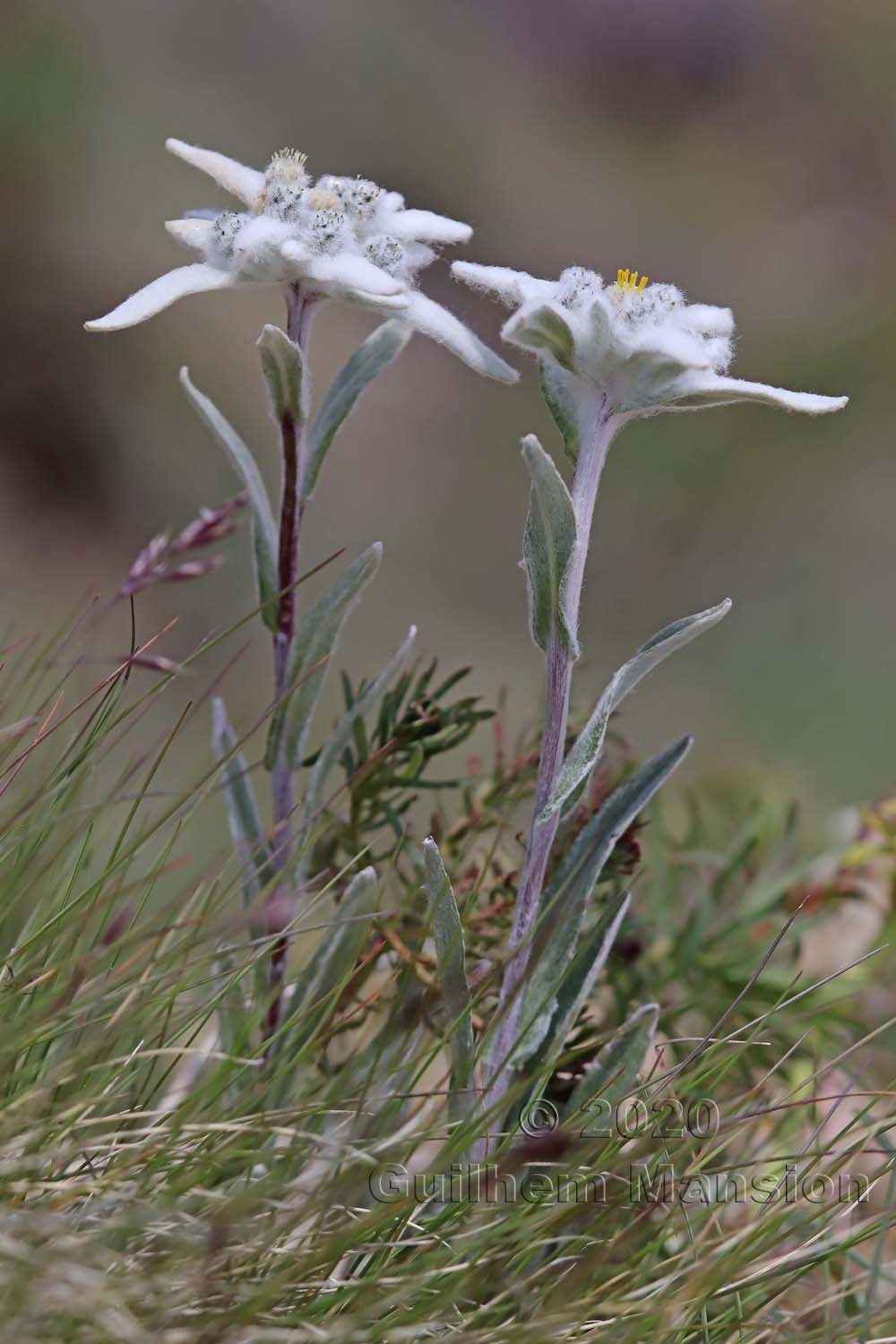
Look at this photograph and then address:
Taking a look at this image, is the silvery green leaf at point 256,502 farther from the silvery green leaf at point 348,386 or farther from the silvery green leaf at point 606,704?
the silvery green leaf at point 606,704

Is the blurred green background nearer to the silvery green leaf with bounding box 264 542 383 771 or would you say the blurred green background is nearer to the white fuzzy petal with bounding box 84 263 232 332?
the silvery green leaf with bounding box 264 542 383 771

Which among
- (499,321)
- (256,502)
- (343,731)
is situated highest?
(499,321)

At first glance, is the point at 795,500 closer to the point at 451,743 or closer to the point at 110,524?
the point at 110,524

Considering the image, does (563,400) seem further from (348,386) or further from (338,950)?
(338,950)

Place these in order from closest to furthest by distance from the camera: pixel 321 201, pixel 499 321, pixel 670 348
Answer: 1. pixel 670 348
2. pixel 321 201
3. pixel 499 321

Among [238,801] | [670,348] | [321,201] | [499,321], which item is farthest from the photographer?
[499,321]

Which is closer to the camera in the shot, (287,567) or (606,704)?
(606,704)

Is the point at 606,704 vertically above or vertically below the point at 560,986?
above

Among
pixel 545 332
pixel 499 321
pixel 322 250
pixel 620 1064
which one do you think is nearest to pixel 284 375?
pixel 322 250
